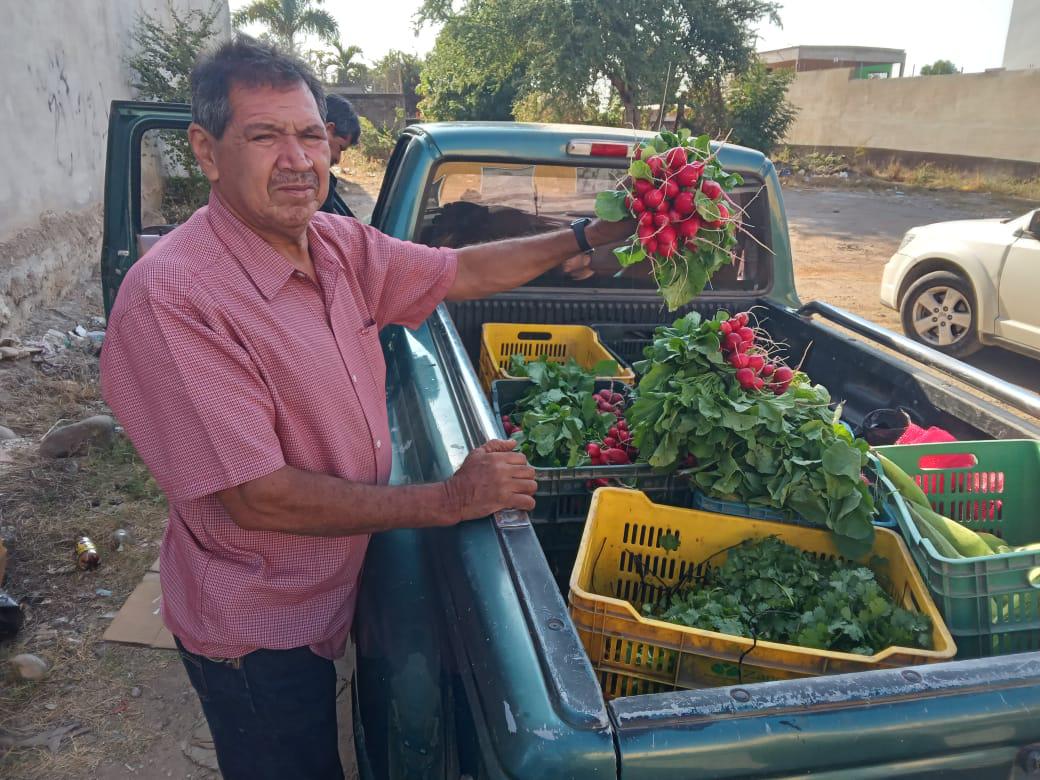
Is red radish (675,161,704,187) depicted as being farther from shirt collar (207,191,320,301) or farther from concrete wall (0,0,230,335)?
concrete wall (0,0,230,335)

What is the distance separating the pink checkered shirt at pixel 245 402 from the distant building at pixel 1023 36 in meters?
30.9

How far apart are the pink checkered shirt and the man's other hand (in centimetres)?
30

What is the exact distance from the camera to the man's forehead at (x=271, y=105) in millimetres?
1641

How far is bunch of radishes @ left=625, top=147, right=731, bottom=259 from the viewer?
7.57 feet

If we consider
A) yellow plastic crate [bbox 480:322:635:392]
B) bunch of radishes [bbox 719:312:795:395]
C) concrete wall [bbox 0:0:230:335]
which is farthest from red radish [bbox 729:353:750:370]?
concrete wall [bbox 0:0:230:335]

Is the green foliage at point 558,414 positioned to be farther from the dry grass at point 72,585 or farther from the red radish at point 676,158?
the dry grass at point 72,585

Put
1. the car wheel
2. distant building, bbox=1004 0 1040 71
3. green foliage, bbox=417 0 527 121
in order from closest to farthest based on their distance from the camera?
the car wheel < green foliage, bbox=417 0 527 121 < distant building, bbox=1004 0 1040 71

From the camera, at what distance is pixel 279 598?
5.81 ft

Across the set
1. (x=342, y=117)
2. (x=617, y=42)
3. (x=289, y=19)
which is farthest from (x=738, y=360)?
(x=289, y=19)

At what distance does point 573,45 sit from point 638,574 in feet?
64.1

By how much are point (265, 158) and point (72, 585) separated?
3.30m

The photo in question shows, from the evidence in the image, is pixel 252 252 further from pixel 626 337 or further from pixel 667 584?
pixel 626 337

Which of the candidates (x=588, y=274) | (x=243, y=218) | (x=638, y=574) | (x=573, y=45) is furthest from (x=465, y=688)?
(x=573, y=45)

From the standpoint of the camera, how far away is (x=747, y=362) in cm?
239
